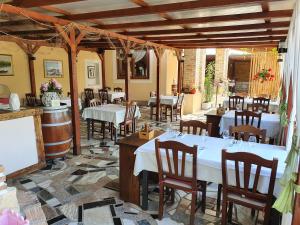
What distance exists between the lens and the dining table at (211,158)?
2135 mm

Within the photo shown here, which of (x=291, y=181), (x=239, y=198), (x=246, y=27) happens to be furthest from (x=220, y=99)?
(x=291, y=181)

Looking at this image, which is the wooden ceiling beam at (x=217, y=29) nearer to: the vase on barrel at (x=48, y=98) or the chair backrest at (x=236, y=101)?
the chair backrest at (x=236, y=101)

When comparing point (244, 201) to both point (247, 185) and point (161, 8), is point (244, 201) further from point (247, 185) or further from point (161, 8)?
point (161, 8)

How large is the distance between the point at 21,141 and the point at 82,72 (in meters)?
7.17

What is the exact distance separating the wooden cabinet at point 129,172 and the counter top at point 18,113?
5.61 ft

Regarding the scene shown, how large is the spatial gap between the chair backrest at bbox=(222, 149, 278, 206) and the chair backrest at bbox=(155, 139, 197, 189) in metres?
0.30

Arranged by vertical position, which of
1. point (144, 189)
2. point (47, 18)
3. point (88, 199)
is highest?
point (47, 18)

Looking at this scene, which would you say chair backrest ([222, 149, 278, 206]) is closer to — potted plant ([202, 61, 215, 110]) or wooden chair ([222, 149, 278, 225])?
wooden chair ([222, 149, 278, 225])

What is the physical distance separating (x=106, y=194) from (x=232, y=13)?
3.52 m

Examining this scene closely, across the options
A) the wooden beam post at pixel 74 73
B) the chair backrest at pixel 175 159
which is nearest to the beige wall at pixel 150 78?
the wooden beam post at pixel 74 73

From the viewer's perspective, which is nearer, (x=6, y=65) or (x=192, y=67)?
(x=6, y=65)

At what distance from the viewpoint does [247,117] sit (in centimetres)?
430

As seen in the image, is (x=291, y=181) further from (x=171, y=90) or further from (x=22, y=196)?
(x=171, y=90)

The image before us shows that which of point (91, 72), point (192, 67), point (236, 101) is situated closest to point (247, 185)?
point (236, 101)
